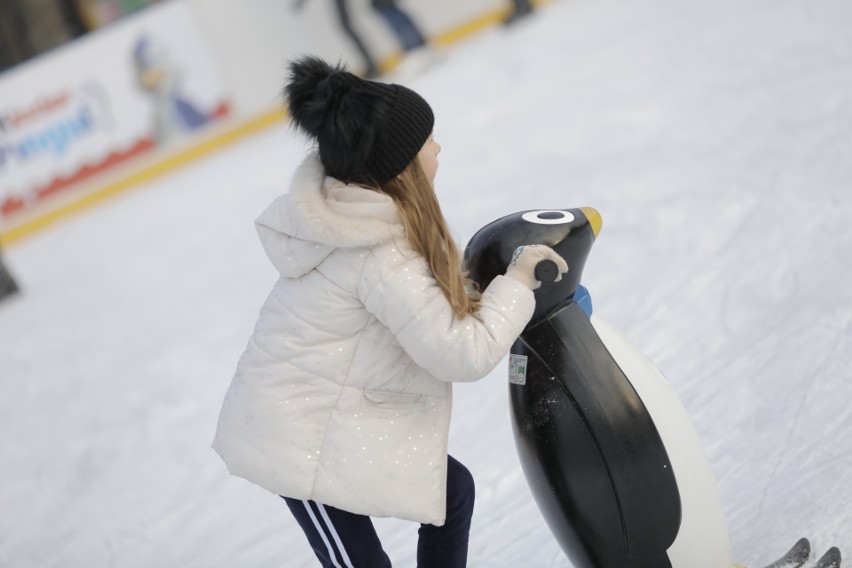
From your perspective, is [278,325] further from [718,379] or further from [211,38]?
[211,38]

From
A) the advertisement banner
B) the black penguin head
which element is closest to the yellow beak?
the black penguin head

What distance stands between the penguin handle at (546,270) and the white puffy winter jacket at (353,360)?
0.11 ft

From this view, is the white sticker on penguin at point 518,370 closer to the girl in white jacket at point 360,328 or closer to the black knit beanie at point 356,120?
the girl in white jacket at point 360,328

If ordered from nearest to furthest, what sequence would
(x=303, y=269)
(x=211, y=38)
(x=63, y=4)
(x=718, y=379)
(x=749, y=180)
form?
(x=303, y=269), (x=718, y=379), (x=749, y=180), (x=211, y=38), (x=63, y=4)

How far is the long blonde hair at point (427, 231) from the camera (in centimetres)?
128

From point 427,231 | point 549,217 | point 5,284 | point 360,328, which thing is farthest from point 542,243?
point 5,284

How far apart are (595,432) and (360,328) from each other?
37 cm

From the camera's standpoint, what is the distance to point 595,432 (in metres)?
1.39

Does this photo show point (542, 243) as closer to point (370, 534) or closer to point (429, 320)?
point (429, 320)

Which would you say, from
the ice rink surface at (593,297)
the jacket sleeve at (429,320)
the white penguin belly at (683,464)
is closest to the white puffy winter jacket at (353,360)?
the jacket sleeve at (429,320)

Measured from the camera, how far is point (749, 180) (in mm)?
3117

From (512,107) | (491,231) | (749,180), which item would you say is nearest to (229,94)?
(512,107)

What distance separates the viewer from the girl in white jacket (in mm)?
1253

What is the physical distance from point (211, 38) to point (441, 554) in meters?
6.27
